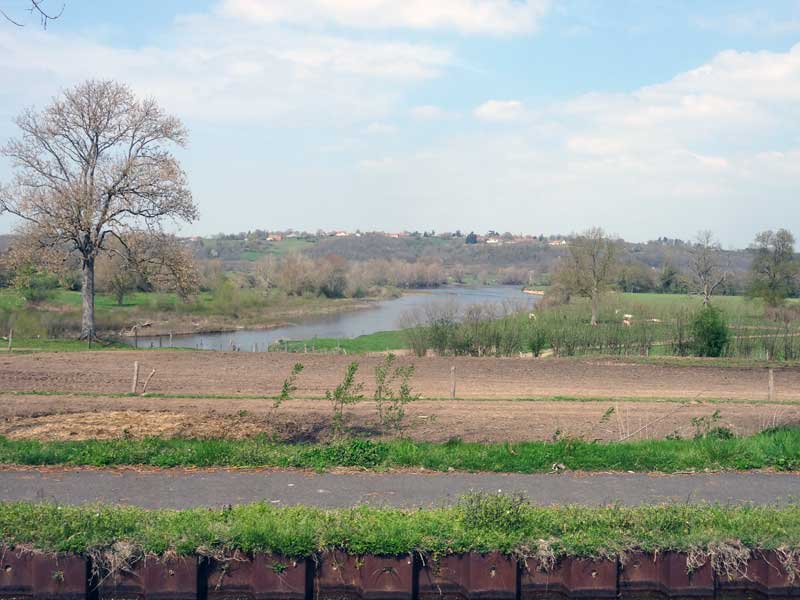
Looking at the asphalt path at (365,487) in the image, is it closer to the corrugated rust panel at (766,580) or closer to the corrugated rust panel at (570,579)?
the corrugated rust panel at (570,579)

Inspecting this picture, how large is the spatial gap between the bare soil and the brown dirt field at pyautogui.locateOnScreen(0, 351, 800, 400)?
0.05 m

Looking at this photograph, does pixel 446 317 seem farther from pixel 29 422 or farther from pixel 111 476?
pixel 111 476

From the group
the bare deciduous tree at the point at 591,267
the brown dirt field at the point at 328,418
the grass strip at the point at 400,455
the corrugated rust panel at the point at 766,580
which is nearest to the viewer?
the corrugated rust panel at the point at 766,580

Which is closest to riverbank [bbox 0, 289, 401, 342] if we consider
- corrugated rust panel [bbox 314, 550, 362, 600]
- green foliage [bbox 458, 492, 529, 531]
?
corrugated rust panel [bbox 314, 550, 362, 600]

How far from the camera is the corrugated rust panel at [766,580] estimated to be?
23.2 feet

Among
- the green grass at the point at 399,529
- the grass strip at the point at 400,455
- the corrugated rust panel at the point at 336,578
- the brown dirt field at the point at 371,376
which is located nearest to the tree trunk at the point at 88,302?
the brown dirt field at the point at 371,376

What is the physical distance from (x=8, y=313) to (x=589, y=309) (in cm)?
3811

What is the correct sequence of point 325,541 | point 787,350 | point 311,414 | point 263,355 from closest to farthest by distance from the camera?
1. point 325,541
2. point 311,414
3. point 263,355
4. point 787,350

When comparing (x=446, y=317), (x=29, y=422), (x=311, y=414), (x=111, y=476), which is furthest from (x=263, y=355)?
(x=111, y=476)

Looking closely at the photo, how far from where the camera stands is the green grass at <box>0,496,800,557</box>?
671 cm

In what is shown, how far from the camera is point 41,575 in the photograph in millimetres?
6582

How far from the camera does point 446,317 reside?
1494 inches

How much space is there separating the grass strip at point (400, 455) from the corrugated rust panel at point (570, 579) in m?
3.17

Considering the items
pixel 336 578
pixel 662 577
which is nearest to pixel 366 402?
pixel 336 578
